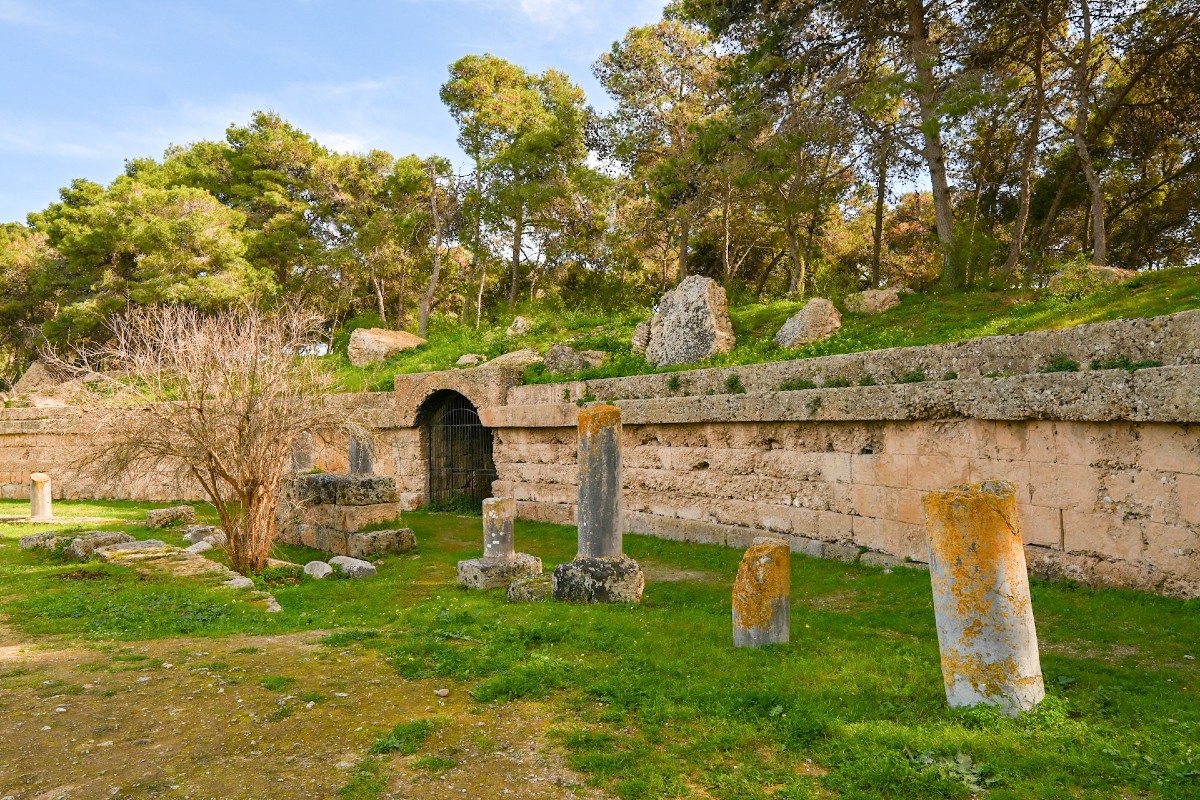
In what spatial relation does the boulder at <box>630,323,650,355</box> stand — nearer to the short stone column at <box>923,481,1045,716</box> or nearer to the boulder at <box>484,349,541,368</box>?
the boulder at <box>484,349,541,368</box>

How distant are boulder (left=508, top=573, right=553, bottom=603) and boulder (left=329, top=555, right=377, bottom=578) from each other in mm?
2744

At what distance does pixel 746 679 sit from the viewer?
472 cm

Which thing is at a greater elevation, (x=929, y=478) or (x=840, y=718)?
(x=929, y=478)

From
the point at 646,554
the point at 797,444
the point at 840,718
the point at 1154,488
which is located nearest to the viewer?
the point at 840,718

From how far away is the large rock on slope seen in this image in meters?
12.3

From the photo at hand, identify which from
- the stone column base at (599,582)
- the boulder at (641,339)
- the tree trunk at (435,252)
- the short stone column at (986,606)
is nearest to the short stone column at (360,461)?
the boulder at (641,339)

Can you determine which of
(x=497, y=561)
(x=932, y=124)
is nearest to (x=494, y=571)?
(x=497, y=561)

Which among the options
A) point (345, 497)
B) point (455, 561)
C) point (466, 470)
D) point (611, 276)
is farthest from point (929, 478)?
point (611, 276)

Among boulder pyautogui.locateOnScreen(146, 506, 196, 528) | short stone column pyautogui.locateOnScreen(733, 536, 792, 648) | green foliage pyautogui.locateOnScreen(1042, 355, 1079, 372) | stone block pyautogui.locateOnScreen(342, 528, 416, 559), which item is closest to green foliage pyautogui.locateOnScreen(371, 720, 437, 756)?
short stone column pyautogui.locateOnScreen(733, 536, 792, 648)

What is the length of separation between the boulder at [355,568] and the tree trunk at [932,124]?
400 inches

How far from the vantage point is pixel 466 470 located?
1616 centimetres

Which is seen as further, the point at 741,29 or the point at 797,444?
the point at 741,29

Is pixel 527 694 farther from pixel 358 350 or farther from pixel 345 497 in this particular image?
pixel 358 350

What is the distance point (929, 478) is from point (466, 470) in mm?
10590
